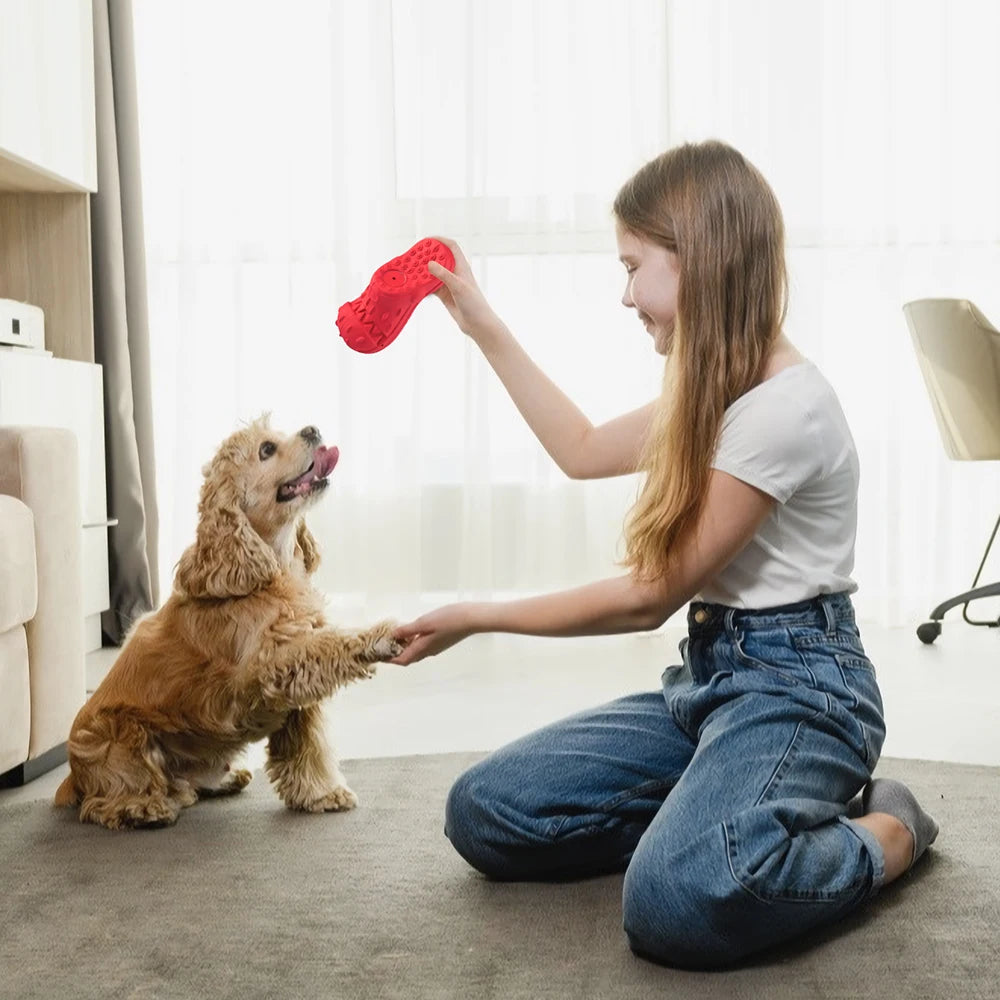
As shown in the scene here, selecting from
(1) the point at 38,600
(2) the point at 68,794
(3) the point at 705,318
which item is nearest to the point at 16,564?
(1) the point at 38,600

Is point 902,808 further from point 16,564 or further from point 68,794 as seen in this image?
point 16,564

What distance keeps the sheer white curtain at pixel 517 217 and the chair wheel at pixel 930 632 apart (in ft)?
1.10

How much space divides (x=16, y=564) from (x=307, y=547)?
457 millimetres

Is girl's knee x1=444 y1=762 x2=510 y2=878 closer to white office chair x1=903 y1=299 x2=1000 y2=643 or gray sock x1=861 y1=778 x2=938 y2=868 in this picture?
gray sock x1=861 y1=778 x2=938 y2=868

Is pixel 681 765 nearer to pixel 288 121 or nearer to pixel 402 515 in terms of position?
pixel 402 515

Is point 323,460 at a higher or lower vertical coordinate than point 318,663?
higher

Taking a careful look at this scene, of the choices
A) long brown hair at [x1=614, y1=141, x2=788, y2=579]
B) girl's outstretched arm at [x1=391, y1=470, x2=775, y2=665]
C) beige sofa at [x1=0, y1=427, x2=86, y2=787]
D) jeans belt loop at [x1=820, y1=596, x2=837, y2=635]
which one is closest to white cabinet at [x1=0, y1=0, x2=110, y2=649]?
beige sofa at [x1=0, y1=427, x2=86, y2=787]

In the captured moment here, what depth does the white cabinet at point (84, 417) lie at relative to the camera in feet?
10.3

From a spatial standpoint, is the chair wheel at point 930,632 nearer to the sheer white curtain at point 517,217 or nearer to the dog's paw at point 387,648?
the sheer white curtain at point 517,217

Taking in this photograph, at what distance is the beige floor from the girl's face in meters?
1.08

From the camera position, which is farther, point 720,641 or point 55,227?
point 55,227

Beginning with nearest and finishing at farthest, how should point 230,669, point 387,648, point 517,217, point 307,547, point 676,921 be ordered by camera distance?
point 676,921, point 387,648, point 230,669, point 307,547, point 517,217

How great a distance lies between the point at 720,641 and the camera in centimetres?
157

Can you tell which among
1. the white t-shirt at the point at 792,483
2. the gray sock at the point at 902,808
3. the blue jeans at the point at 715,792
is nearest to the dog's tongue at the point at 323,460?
the blue jeans at the point at 715,792
